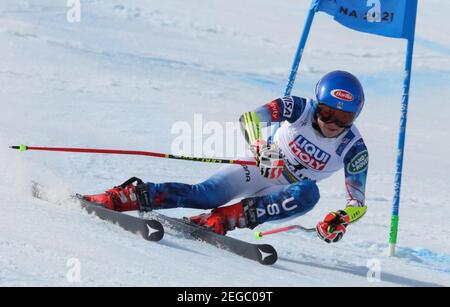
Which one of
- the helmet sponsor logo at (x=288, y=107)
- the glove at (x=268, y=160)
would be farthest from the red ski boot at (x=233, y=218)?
the helmet sponsor logo at (x=288, y=107)

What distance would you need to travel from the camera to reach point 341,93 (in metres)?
5.43

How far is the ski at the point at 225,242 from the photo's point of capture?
4984 millimetres

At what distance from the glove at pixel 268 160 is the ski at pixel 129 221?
0.85 m

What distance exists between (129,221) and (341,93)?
5.36 ft

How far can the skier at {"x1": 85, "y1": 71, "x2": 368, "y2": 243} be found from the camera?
542cm

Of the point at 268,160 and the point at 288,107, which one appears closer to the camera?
the point at 268,160

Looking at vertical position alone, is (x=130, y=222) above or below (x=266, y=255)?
above

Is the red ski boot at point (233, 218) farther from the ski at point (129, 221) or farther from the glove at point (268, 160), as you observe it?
the ski at point (129, 221)

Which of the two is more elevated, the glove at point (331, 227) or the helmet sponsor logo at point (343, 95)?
the helmet sponsor logo at point (343, 95)
